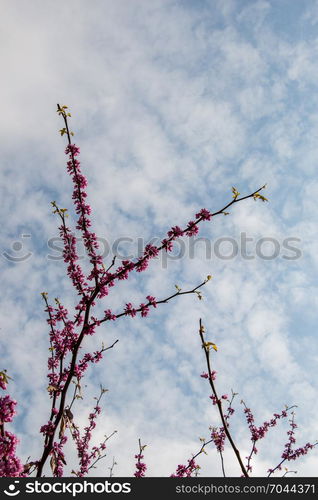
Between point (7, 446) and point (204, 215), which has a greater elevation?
point (204, 215)

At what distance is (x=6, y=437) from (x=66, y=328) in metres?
2.19

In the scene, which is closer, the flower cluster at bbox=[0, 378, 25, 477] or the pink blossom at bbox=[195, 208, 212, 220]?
the flower cluster at bbox=[0, 378, 25, 477]

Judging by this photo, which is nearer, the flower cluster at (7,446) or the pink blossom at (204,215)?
the flower cluster at (7,446)

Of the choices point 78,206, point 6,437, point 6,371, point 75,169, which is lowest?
point 6,437

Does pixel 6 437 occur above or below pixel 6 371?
below

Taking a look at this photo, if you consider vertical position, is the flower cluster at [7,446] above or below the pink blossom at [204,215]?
below

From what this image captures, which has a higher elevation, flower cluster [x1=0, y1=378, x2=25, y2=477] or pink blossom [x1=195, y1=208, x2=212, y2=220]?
pink blossom [x1=195, y1=208, x2=212, y2=220]

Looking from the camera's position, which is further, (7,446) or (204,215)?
(204,215)
